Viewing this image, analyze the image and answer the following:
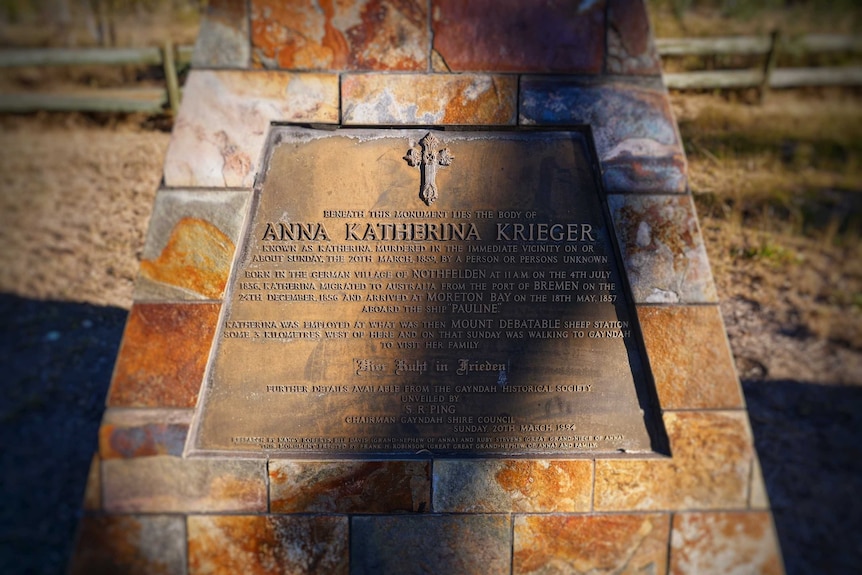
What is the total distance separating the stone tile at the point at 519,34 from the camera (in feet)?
9.14

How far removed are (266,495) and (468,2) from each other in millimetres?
2448

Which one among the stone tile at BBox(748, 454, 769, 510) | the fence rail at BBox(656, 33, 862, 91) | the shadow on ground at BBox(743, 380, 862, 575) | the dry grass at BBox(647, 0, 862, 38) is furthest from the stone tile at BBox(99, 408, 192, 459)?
the dry grass at BBox(647, 0, 862, 38)

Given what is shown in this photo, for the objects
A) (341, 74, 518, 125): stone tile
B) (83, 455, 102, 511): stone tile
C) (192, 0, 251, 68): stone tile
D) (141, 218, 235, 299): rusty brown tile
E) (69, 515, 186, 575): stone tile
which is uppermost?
(192, 0, 251, 68): stone tile

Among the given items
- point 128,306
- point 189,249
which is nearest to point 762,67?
point 189,249

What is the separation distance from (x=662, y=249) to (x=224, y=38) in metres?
2.26

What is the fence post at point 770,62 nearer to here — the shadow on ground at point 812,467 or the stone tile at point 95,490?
the shadow on ground at point 812,467

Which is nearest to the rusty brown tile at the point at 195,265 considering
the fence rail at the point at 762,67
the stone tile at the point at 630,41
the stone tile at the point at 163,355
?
the stone tile at the point at 163,355

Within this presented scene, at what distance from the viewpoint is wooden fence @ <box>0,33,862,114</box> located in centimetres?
667

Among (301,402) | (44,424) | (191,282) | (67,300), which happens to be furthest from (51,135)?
(301,402)

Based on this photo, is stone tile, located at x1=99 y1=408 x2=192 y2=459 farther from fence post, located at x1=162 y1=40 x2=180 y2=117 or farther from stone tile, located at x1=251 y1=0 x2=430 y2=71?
fence post, located at x1=162 y1=40 x2=180 y2=117

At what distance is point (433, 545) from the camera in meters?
2.66

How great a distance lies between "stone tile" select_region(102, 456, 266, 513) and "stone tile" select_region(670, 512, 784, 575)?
1884 mm

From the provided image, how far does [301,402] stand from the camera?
8.77 ft

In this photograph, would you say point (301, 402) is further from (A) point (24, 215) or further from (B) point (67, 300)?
(A) point (24, 215)
